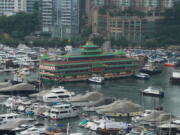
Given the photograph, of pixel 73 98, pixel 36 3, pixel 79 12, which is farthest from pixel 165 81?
pixel 36 3

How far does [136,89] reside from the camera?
22.9 meters

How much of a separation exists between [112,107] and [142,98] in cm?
334

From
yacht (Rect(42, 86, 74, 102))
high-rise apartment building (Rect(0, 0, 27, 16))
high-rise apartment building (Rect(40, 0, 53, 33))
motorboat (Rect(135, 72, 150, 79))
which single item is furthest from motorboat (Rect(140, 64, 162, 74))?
high-rise apartment building (Rect(0, 0, 27, 16))

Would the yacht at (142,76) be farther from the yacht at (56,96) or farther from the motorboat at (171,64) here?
the yacht at (56,96)

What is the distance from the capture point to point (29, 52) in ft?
108

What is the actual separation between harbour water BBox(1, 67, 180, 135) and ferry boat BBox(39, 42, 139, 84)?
53cm

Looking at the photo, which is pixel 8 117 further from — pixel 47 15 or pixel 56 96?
pixel 47 15

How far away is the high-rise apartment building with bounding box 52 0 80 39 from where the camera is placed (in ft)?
128

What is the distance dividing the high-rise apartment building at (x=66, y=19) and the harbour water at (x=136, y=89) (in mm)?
12255

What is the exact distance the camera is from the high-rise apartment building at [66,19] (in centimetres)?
3909

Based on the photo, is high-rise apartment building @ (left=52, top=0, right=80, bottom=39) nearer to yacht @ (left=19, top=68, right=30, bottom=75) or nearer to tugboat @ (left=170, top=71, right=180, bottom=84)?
yacht @ (left=19, top=68, right=30, bottom=75)

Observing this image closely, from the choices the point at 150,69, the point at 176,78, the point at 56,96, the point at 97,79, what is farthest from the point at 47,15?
the point at 56,96

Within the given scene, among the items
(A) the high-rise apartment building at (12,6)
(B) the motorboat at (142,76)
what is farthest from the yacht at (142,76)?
(A) the high-rise apartment building at (12,6)

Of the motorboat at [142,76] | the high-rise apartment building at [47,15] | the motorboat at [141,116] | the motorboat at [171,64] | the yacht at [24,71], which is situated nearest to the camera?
the motorboat at [141,116]
